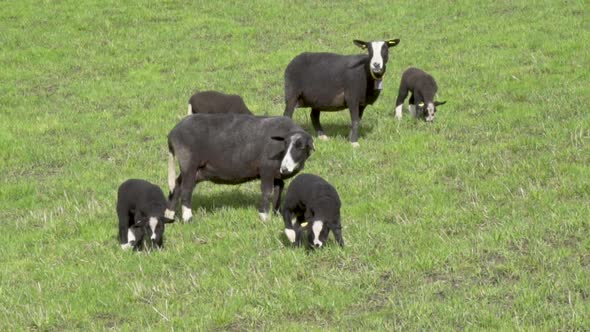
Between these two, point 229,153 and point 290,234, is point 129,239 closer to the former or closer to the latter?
point 229,153

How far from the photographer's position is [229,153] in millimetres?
12969

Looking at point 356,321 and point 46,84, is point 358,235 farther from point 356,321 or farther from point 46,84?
point 46,84

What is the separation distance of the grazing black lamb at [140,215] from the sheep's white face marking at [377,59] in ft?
20.6

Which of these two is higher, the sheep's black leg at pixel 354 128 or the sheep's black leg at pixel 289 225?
the sheep's black leg at pixel 289 225

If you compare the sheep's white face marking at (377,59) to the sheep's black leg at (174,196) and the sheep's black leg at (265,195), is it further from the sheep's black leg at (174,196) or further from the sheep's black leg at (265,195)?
the sheep's black leg at (174,196)

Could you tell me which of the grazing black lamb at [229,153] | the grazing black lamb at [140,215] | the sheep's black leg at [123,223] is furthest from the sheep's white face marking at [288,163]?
the sheep's black leg at [123,223]

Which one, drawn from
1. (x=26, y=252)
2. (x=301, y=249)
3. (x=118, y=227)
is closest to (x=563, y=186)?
(x=301, y=249)

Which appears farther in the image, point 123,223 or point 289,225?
point 123,223

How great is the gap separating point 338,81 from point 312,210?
22.9 feet

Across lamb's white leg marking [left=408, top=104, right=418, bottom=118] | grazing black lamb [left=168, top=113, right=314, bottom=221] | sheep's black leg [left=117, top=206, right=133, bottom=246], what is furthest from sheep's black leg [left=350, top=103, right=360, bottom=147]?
sheep's black leg [left=117, top=206, right=133, bottom=246]

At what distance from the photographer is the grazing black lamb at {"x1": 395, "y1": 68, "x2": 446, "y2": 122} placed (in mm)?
18438

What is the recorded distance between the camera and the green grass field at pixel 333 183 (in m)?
9.23

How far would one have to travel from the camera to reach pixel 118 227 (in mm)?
12555

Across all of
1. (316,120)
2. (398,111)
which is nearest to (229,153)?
(316,120)
